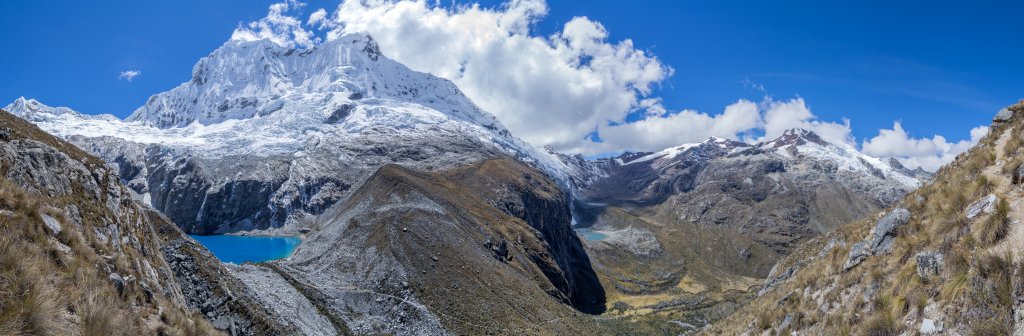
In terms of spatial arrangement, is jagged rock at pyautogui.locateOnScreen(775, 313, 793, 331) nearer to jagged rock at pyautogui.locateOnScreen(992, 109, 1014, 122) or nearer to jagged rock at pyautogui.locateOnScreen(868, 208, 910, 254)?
jagged rock at pyautogui.locateOnScreen(868, 208, 910, 254)

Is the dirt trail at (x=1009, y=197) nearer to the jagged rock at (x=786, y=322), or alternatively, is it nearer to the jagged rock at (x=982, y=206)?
the jagged rock at (x=982, y=206)

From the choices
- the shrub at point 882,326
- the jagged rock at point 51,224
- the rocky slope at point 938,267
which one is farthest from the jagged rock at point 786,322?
the jagged rock at point 51,224

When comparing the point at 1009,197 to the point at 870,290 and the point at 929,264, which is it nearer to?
the point at 929,264

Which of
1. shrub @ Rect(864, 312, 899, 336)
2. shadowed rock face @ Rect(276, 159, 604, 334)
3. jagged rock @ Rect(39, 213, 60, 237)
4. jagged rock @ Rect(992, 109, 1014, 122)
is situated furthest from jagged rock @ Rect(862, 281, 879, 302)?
shadowed rock face @ Rect(276, 159, 604, 334)

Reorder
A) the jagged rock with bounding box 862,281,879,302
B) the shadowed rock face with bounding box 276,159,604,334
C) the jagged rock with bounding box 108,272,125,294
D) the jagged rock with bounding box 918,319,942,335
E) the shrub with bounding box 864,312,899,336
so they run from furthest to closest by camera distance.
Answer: the shadowed rock face with bounding box 276,159,604,334
the jagged rock with bounding box 862,281,879,302
the jagged rock with bounding box 108,272,125,294
the shrub with bounding box 864,312,899,336
the jagged rock with bounding box 918,319,942,335

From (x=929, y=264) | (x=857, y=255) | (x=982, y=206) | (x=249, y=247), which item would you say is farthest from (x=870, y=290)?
(x=249, y=247)
